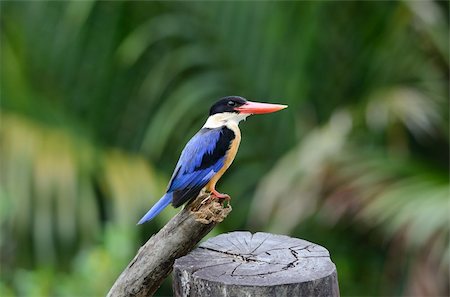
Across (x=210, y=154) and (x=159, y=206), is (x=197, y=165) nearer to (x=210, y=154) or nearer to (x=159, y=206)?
(x=210, y=154)

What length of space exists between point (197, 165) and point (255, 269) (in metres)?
0.60

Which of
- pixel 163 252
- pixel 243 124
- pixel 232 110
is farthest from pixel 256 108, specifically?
pixel 243 124

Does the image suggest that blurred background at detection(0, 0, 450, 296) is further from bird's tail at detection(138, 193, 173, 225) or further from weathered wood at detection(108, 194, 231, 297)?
weathered wood at detection(108, 194, 231, 297)

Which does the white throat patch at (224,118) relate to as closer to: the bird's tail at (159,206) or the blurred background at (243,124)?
the bird's tail at (159,206)

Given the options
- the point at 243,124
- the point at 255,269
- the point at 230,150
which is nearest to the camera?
the point at 255,269

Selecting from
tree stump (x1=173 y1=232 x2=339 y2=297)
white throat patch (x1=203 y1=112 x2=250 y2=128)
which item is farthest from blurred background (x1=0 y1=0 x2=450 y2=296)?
tree stump (x1=173 y1=232 x2=339 y2=297)

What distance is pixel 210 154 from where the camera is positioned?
2.90 meters

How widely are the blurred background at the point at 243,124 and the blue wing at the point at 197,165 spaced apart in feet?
4.64

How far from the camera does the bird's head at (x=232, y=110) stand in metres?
2.96

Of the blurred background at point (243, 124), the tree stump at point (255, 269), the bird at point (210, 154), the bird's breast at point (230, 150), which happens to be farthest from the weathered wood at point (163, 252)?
the blurred background at point (243, 124)

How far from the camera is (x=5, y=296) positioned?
157 inches

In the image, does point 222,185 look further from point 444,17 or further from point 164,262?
point 164,262

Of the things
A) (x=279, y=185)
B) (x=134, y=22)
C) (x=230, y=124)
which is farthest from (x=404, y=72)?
(x=230, y=124)

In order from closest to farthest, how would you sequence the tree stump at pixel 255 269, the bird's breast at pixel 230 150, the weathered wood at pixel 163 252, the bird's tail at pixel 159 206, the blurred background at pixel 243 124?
1. the tree stump at pixel 255 269
2. the weathered wood at pixel 163 252
3. the bird's tail at pixel 159 206
4. the bird's breast at pixel 230 150
5. the blurred background at pixel 243 124
